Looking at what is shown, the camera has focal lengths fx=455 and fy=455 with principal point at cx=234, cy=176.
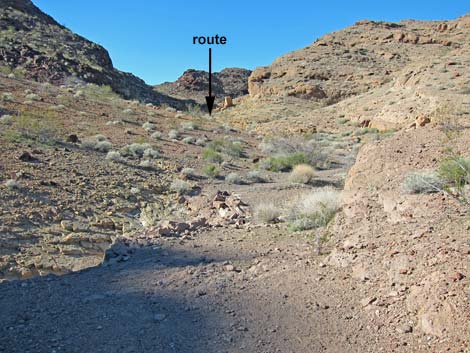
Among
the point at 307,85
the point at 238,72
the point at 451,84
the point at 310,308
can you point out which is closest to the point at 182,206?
the point at 310,308

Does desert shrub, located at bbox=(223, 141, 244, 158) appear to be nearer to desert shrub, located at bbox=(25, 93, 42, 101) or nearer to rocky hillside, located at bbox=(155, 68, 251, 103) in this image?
desert shrub, located at bbox=(25, 93, 42, 101)

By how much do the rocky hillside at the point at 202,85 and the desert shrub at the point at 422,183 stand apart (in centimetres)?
5757

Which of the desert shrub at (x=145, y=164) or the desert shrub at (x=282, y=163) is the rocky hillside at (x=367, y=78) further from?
the desert shrub at (x=145, y=164)

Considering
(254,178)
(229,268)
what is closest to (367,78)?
(254,178)

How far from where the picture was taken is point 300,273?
5223 mm

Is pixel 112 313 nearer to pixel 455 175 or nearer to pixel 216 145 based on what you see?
pixel 455 175

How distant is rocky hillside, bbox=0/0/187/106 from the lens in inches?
1297

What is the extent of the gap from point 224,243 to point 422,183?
2.93m

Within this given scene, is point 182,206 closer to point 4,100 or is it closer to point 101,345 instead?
point 101,345

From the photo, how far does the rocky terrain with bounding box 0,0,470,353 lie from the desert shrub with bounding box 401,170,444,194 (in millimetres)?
19

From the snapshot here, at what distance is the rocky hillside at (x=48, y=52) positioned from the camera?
3294 cm

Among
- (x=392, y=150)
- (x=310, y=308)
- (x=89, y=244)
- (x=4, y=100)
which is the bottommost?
(x=89, y=244)

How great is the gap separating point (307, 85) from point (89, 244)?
124ft

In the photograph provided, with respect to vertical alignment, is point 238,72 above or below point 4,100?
above
